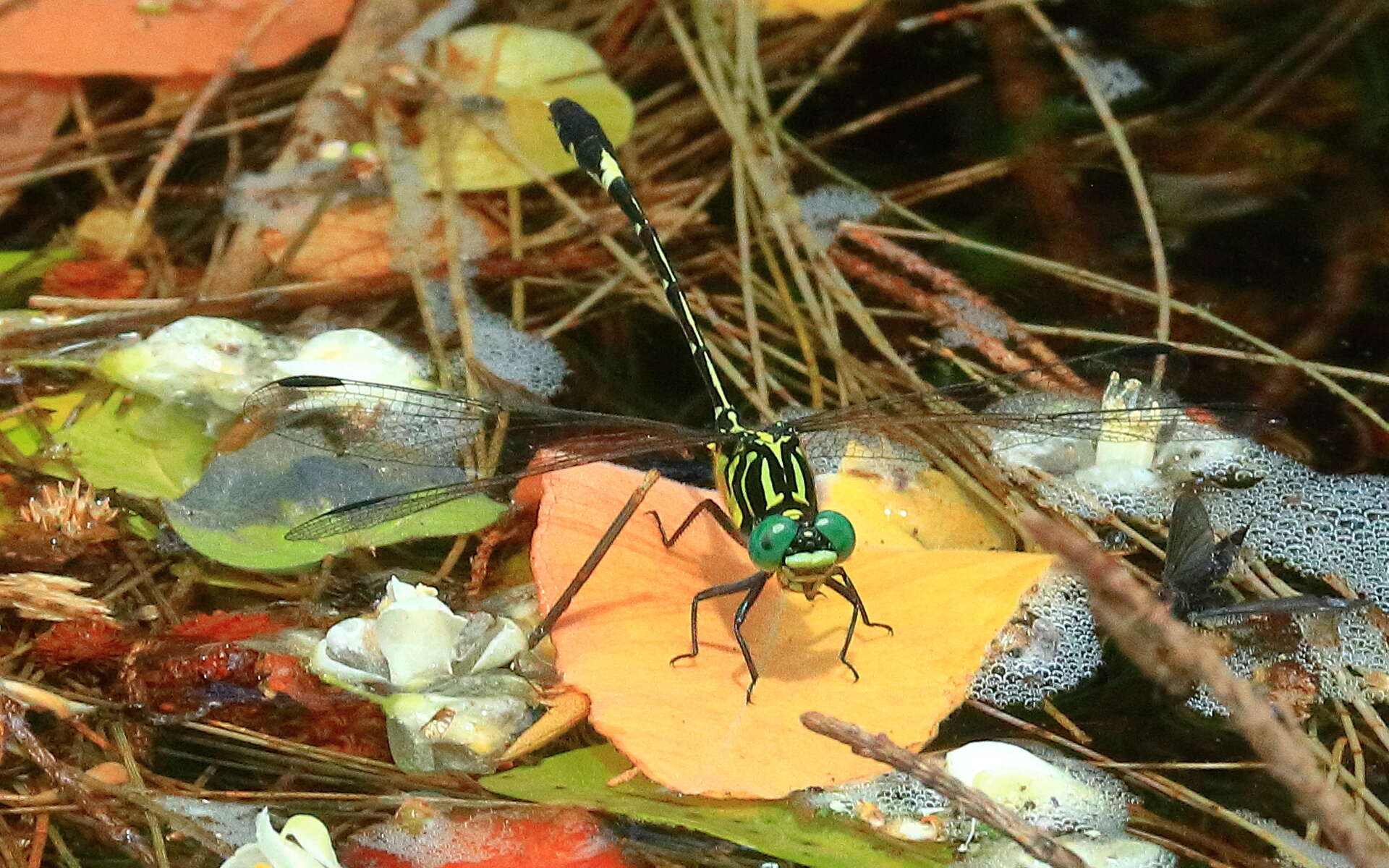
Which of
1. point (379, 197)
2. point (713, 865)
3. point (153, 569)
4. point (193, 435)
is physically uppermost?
point (379, 197)

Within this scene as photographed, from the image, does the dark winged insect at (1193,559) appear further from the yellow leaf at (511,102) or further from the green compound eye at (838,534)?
the yellow leaf at (511,102)

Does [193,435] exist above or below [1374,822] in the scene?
above

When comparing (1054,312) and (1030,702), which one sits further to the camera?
(1054,312)

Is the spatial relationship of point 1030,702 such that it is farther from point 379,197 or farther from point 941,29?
point 941,29

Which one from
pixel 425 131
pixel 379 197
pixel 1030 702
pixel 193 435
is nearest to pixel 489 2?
pixel 425 131

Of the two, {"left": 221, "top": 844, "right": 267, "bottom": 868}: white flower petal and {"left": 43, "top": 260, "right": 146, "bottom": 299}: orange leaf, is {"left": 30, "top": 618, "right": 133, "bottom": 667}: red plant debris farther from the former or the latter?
{"left": 43, "top": 260, "right": 146, "bottom": 299}: orange leaf

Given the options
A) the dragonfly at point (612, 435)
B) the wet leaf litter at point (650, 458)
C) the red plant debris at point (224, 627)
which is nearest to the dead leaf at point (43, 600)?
the wet leaf litter at point (650, 458)

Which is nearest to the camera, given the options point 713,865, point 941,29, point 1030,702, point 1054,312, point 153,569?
point 713,865
